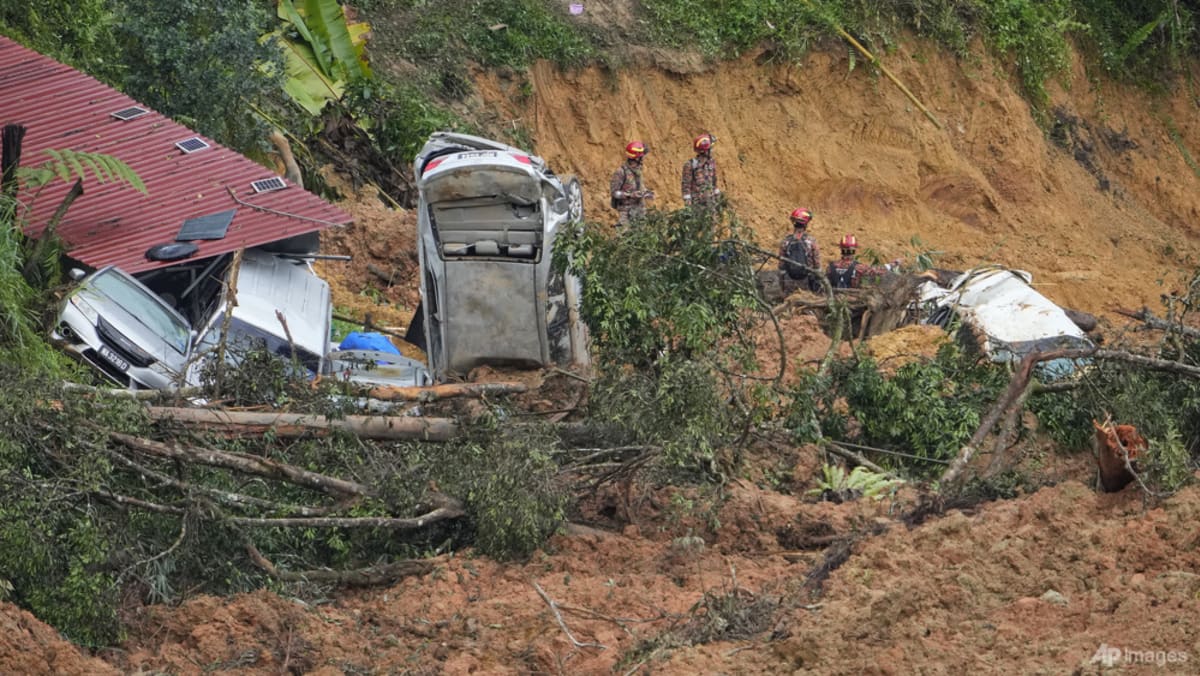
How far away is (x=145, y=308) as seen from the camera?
42.8ft

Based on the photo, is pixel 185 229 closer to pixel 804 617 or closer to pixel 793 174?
pixel 804 617

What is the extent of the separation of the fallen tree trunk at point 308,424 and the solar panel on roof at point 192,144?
5.94 meters

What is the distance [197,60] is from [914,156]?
1218 cm

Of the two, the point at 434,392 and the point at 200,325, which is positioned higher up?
the point at 434,392

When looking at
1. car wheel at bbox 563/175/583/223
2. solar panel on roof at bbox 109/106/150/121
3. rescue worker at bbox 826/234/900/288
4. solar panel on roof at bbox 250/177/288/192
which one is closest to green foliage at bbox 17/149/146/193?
solar panel on roof at bbox 250/177/288/192

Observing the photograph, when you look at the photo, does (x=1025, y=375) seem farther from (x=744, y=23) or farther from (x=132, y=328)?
(x=744, y=23)

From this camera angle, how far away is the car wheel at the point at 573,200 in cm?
1257

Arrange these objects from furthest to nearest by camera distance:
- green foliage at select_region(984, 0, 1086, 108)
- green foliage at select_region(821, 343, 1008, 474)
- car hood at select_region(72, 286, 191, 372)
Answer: green foliage at select_region(984, 0, 1086, 108) < car hood at select_region(72, 286, 191, 372) < green foliage at select_region(821, 343, 1008, 474)

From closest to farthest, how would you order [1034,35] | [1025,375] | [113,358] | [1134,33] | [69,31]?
[1025,375], [113,358], [69,31], [1034,35], [1134,33]

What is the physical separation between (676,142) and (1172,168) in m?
8.99

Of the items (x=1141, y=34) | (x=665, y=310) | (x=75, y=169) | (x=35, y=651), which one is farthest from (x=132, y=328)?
(x=1141, y=34)

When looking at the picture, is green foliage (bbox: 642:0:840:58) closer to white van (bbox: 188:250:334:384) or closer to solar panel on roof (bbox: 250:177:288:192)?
solar panel on roof (bbox: 250:177:288:192)

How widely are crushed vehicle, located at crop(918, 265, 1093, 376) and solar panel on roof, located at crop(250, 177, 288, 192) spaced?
6763 mm

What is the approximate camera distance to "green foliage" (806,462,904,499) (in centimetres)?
1076
